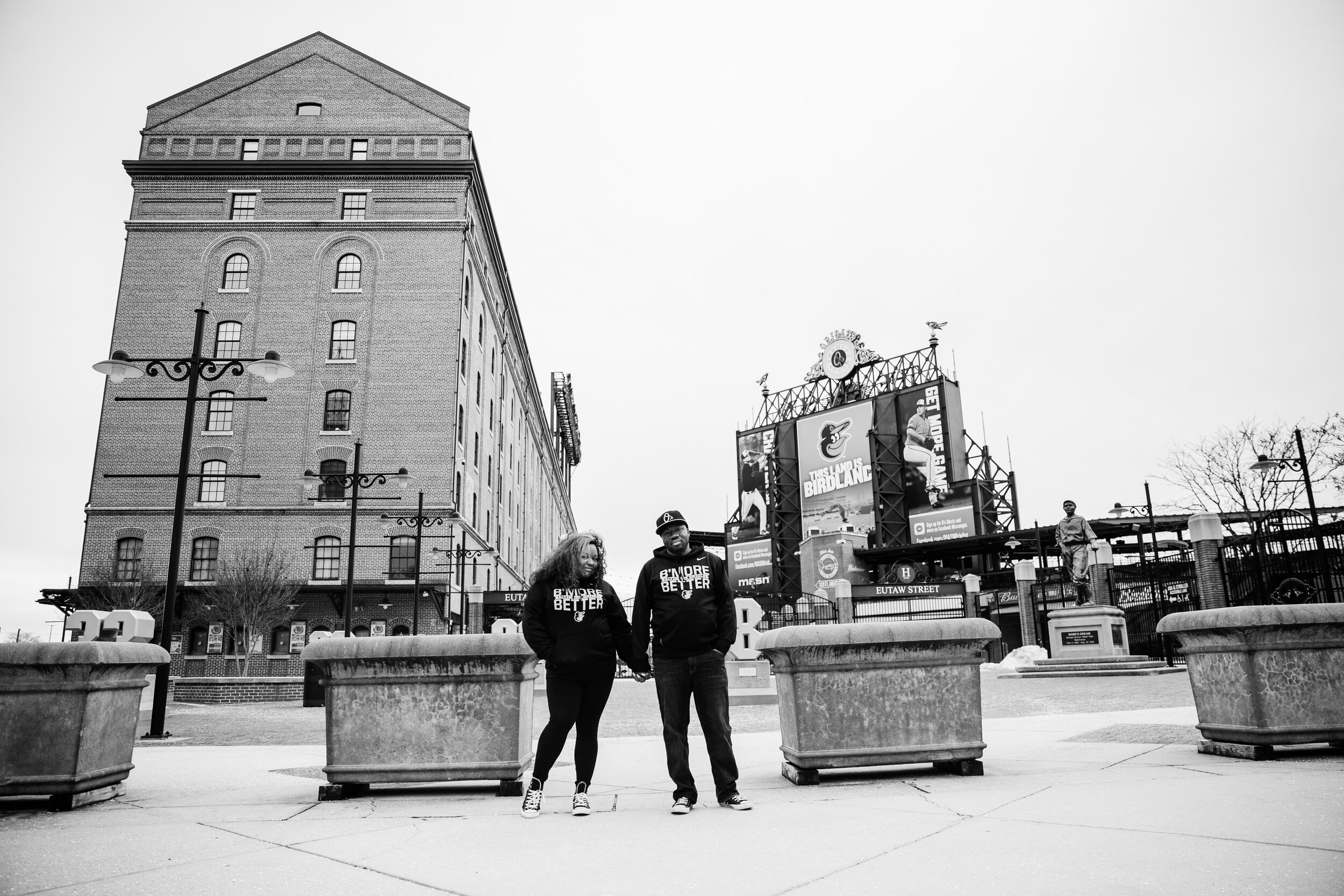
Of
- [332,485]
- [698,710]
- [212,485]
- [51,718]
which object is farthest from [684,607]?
[212,485]

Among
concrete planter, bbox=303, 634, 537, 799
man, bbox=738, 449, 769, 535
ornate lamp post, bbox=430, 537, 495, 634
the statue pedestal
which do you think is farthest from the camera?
man, bbox=738, 449, 769, 535

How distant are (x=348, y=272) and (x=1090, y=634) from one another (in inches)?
1311

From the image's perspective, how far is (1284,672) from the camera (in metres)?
5.95

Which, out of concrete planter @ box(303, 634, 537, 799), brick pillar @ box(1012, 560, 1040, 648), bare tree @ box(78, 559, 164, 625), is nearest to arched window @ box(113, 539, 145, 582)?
bare tree @ box(78, 559, 164, 625)

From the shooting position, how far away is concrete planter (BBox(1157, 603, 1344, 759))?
5867 millimetres

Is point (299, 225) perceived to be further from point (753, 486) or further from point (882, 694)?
point (882, 694)

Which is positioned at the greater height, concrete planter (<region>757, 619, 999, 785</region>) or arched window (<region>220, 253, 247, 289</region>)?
arched window (<region>220, 253, 247, 289</region>)

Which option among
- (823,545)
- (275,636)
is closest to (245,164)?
(275,636)

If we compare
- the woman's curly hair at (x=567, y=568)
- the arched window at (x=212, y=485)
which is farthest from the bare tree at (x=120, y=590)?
the woman's curly hair at (x=567, y=568)

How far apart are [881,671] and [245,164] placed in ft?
139

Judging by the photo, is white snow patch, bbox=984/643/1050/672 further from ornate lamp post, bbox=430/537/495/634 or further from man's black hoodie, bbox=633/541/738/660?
man's black hoodie, bbox=633/541/738/660

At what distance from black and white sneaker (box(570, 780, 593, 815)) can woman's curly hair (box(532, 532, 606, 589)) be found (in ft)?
3.90

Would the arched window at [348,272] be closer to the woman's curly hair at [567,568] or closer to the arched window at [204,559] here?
the arched window at [204,559]

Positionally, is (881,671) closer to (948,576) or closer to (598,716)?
(598,716)
